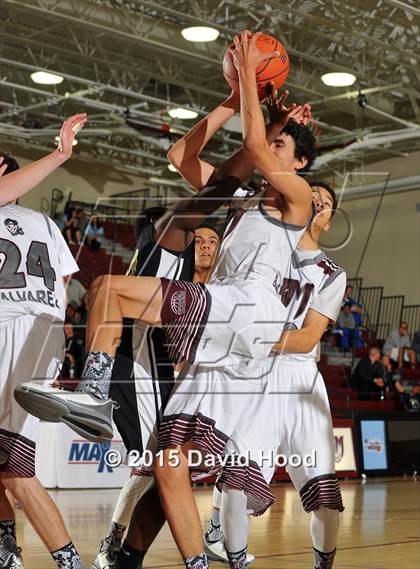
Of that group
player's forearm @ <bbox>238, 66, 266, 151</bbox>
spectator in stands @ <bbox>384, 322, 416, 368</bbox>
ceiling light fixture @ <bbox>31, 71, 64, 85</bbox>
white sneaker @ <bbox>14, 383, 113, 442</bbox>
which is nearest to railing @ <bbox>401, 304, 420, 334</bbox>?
spectator in stands @ <bbox>384, 322, 416, 368</bbox>

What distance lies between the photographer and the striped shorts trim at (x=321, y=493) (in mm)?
4363

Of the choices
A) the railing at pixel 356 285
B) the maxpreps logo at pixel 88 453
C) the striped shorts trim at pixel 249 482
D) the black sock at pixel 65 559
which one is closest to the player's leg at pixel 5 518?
the black sock at pixel 65 559

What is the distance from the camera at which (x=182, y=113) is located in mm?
21000

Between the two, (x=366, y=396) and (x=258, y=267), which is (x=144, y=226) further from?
(x=366, y=396)

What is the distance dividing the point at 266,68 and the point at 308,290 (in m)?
1.08

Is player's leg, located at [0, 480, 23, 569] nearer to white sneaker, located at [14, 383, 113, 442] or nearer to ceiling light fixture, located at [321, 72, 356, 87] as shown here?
white sneaker, located at [14, 383, 113, 442]

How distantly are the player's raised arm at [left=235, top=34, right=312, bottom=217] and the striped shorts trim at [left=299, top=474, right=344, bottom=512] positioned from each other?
1.22 meters

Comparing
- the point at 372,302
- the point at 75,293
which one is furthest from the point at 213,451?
the point at 372,302

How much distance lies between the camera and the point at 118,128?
22.2 metres

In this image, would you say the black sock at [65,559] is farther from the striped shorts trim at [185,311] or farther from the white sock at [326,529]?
the white sock at [326,529]

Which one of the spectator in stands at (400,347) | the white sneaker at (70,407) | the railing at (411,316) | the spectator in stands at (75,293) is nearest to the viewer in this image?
the white sneaker at (70,407)

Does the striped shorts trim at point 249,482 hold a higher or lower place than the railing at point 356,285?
lower

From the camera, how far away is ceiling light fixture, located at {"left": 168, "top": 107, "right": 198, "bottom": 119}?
68.0 ft

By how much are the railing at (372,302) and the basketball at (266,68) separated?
20.0m
